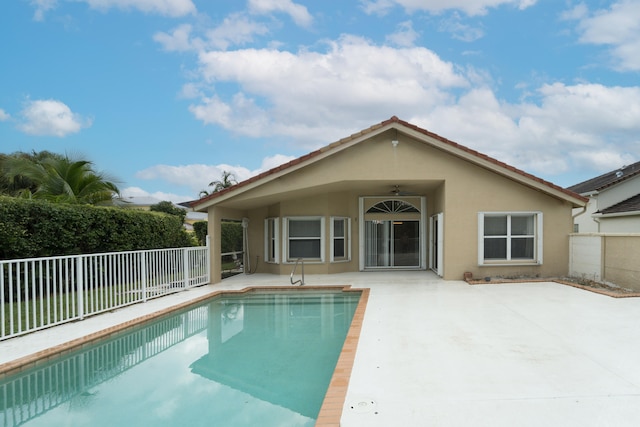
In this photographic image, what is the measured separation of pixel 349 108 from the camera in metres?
20.7

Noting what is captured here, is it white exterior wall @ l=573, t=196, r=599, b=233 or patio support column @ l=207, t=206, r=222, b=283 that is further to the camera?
white exterior wall @ l=573, t=196, r=599, b=233

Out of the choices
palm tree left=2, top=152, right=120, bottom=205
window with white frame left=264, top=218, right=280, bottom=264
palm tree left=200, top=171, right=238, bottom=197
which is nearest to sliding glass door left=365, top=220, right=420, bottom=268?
window with white frame left=264, top=218, right=280, bottom=264

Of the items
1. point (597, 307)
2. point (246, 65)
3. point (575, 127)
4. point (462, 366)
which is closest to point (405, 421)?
point (462, 366)

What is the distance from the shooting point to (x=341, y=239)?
17.3 metres

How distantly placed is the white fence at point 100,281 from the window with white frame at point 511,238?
10.1m

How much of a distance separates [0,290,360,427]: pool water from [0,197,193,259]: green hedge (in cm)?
425

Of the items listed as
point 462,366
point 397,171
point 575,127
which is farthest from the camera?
point 575,127

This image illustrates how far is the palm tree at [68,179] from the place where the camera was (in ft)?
49.3

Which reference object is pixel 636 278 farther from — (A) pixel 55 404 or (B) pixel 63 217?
(B) pixel 63 217

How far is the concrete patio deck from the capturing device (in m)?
4.22

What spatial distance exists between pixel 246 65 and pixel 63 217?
30.0ft

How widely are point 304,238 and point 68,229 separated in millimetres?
8184

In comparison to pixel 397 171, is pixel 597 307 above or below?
below

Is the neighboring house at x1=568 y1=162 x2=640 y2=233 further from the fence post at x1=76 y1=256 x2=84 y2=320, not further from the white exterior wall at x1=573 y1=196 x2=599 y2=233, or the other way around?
the fence post at x1=76 y1=256 x2=84 y2=320
